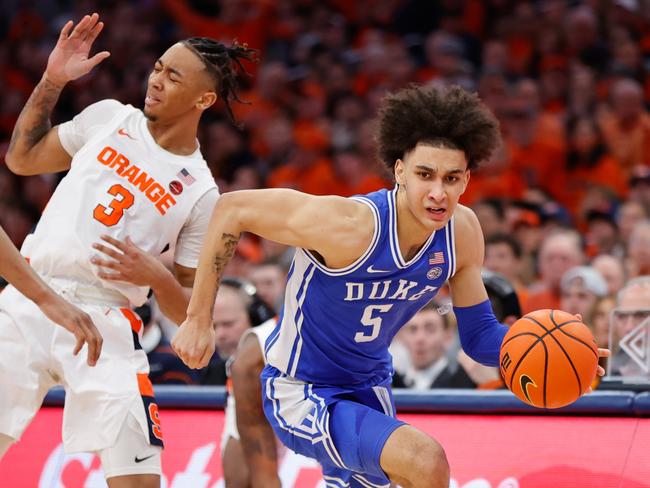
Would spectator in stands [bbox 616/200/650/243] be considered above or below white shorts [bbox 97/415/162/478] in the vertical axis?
above

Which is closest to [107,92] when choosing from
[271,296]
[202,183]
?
[271,296]

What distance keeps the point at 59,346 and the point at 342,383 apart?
111cm

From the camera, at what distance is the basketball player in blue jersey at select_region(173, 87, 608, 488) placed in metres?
4.09

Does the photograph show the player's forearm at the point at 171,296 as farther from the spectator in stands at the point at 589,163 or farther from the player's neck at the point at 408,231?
the spectator in stands at the point at 589,163

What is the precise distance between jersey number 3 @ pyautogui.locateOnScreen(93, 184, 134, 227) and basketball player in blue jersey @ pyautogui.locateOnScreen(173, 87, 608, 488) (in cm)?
42

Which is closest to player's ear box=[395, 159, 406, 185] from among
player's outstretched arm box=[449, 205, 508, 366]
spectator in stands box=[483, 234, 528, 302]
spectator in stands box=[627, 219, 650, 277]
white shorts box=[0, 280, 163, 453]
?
player's outstretched arm box=[449, 205, 508, 366]

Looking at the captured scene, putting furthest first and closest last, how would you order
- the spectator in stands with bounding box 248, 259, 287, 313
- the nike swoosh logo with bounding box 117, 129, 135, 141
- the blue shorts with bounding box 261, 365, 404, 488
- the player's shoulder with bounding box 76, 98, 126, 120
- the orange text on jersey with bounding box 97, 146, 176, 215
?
the spectator in stands with bounding box 248, 259, 287, 313 → the player's shoulder with bounding box 76, 98, 126, 120 → the nike swoosh logo with bounding box 117, 129, 135, 141 → the orange text on jersey with bounding box 97, 146, 176, 215 → the blue shorts with bounding box 261, 365, 404, 488

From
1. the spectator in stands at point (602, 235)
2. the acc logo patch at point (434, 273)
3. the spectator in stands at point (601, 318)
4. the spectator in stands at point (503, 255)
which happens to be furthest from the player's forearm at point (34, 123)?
the spectator in stands at point (602, 235)

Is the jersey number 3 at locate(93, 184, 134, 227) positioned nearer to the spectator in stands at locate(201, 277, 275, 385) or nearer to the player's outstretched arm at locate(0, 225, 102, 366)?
the player's outstretched arm at locate(0, 225, 102, 366)

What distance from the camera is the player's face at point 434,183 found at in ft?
13.4

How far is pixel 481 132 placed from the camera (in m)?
4.26

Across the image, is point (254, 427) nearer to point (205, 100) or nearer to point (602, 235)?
point (205, 100)

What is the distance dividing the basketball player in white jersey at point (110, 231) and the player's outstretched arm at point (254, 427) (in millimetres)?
653

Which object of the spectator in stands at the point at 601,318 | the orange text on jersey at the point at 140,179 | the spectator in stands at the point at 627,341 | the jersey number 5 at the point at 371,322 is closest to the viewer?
the jersey number 5 at the point at 371,322
